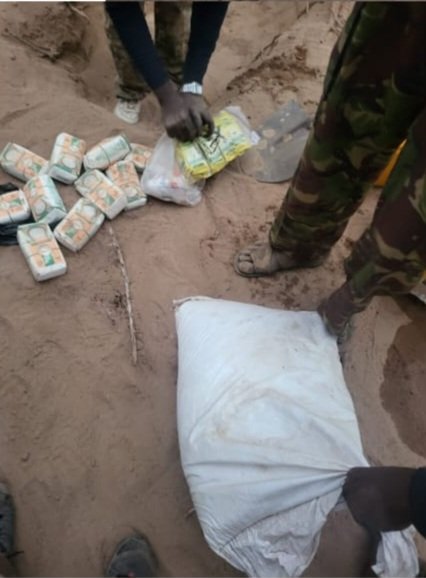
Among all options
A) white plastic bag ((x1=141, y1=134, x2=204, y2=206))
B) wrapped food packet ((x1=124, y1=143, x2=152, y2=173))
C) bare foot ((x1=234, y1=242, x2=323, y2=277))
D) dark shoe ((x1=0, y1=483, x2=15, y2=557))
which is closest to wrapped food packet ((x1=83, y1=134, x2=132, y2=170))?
wrapped food packet ((x1=124, y1=143, x2=152, y2=173))

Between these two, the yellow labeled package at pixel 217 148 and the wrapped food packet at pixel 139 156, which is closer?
the yellow labeled package at pixel 217 148

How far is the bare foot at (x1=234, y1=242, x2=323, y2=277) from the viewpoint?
1.78 meters

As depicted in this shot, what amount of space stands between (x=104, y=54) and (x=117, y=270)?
4.68 feet

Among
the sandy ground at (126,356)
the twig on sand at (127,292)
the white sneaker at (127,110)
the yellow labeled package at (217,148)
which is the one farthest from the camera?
the white sneaker at (127,110)

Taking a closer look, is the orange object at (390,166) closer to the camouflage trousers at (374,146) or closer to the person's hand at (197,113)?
the camouflage trousers at (374,146)

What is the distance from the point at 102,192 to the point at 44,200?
196 millimetres

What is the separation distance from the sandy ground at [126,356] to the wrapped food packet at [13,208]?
0.36 ft

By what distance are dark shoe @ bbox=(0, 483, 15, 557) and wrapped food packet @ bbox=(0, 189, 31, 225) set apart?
0.85 meters

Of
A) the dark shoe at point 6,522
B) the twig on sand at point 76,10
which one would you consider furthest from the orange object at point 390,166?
the twig on sand at point 76,10

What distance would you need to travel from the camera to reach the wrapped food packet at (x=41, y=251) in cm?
169

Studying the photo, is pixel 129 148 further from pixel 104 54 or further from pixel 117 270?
pixel 104 54

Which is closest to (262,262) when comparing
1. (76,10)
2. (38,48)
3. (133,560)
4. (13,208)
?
(13,208)

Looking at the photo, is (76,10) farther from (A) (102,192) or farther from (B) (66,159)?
(A) (102,192)

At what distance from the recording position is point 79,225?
1.79 meters
